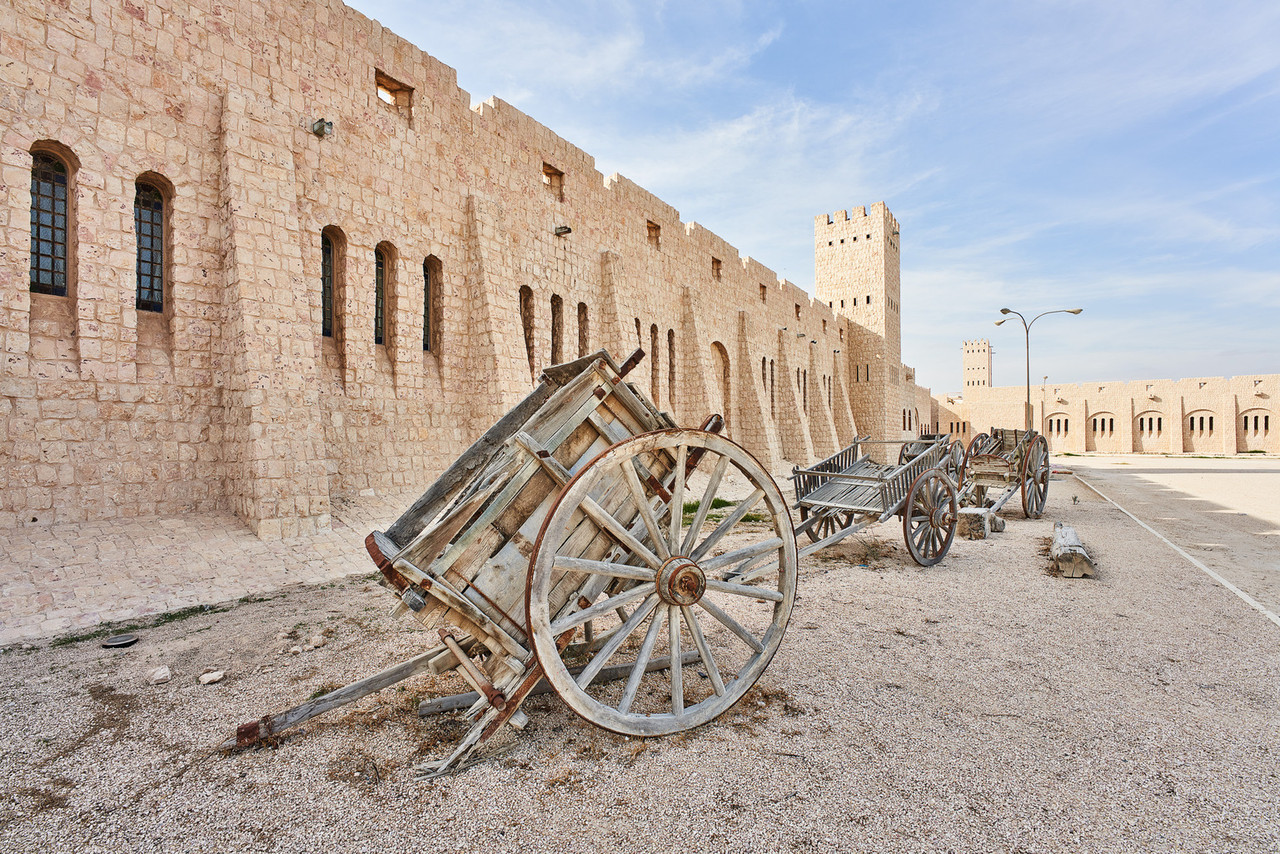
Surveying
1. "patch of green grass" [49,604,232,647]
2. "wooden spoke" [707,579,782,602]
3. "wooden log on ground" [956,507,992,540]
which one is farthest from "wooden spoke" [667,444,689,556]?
"wooden log on ground" [956,507,992,540]

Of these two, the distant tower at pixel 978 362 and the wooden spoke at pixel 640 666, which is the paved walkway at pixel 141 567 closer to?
the wooden spoke at pixel 640 666

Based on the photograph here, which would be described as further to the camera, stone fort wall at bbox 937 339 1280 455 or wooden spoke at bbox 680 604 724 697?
stone fort wall at bbox 937 339 1280 455

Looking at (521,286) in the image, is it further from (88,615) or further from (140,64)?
(88,615)

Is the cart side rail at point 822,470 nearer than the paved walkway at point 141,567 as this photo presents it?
No

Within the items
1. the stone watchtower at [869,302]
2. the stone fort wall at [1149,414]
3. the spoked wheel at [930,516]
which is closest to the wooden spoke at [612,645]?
the spoked wheel at [930,516]

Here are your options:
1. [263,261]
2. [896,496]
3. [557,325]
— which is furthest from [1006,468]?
[263,261]

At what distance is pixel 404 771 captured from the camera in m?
2.70

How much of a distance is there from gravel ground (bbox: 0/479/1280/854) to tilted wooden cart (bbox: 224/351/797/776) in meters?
0.27

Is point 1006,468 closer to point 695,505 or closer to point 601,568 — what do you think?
point 695,505

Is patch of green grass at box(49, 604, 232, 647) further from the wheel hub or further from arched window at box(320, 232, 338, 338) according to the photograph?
the wheel hub

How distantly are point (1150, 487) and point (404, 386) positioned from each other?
63.7ft

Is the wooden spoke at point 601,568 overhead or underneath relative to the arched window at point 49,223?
underneath

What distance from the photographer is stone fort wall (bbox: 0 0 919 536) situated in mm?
6211

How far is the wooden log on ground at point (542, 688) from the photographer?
321 centimetres
